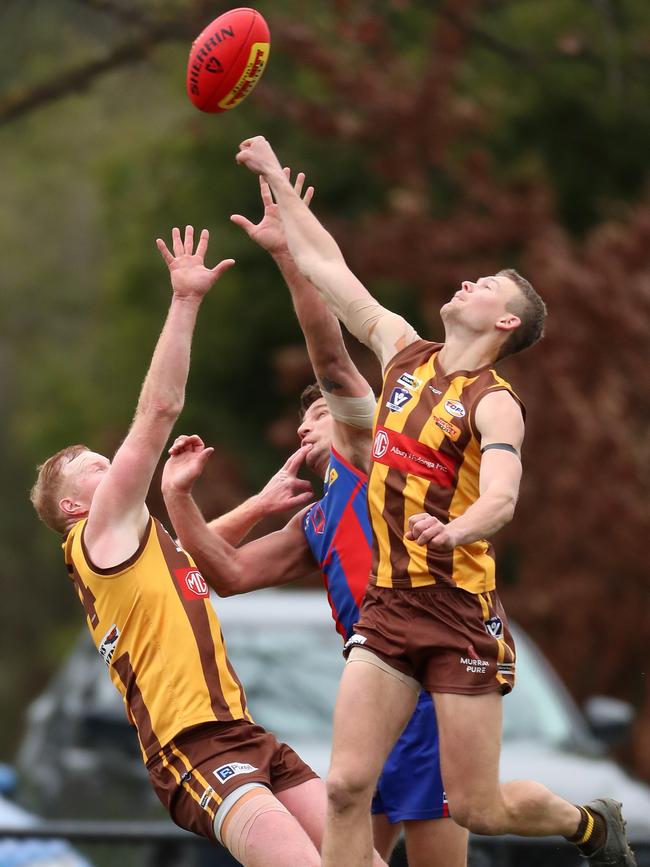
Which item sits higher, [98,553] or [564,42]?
[564,42]

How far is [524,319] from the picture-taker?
19.0 feet

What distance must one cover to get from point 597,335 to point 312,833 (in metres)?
Answer: 10.6

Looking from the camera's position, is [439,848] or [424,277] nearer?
[439,848]

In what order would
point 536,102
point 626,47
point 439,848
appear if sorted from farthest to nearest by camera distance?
point 536,102 → point 626,47 → point 439,848

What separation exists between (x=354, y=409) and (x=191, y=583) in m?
0.94

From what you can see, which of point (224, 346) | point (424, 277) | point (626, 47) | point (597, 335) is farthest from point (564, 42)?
point (224, 346)

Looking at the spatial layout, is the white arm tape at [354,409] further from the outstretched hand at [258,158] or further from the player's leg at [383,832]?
the player's leg at [383,832]

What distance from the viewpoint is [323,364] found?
6207mm

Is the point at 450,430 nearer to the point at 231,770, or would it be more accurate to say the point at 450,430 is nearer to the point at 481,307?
the point at 481,307

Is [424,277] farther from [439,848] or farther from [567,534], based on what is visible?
[439,848]

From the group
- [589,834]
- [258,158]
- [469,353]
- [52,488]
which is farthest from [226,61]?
[589,834]

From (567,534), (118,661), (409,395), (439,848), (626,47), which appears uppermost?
(626,47)

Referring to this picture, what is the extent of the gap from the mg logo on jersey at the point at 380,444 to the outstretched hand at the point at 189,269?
83 cm

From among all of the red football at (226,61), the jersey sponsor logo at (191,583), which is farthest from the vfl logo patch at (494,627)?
the red football at (226,61)
